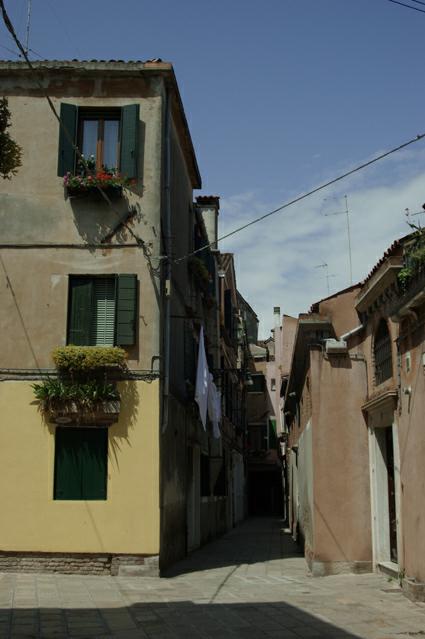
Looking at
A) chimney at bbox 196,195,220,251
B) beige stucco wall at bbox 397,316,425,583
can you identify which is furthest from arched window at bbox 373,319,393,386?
chimney at bbox 196,195,220,251

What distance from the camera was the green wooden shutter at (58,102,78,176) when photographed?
13.6m

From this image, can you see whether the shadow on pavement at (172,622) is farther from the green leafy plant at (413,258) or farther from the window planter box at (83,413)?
the green leafy plant at (413,258)

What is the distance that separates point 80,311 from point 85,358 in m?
1.04

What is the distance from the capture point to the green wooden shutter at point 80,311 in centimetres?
1314

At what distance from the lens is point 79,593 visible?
411 inches

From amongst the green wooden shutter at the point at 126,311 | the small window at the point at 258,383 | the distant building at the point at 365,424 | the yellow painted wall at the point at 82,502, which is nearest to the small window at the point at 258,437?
the small window at the point at 258,383

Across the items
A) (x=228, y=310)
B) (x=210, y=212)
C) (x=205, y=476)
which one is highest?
Answer: (x=210, y=212)

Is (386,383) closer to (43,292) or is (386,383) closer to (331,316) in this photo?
(331,316)

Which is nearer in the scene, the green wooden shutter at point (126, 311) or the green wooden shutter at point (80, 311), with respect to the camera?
the green wooden shutter at point (126, 311)

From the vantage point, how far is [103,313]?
525 inches

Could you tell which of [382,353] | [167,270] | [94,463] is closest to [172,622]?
[94,463]

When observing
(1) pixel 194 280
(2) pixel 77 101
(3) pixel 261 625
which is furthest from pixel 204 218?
(3) pixel 261 625

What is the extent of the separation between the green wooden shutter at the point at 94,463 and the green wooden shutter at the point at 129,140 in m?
4.86

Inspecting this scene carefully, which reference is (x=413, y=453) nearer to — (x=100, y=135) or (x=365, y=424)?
(x=365, y=424)
